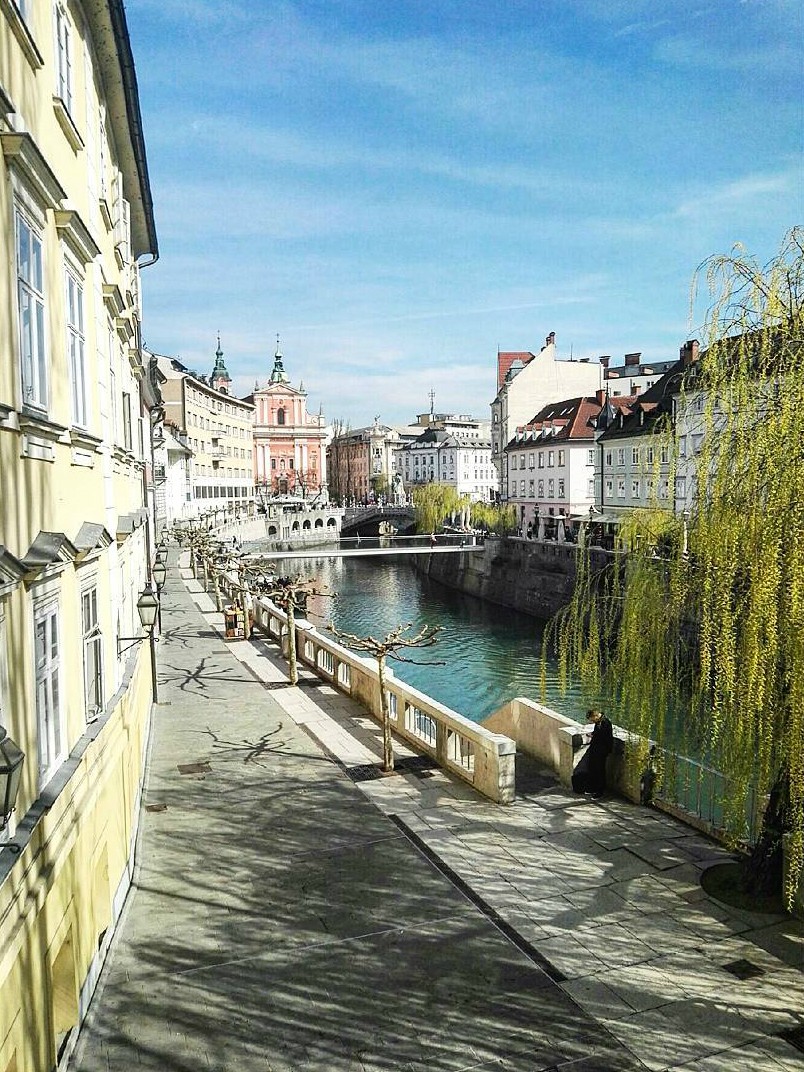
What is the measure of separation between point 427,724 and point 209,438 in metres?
64.0

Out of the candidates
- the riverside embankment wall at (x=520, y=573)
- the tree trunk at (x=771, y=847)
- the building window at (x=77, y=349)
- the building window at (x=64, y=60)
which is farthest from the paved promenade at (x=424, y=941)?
the riverside embankment wall at (x=520, y=573)

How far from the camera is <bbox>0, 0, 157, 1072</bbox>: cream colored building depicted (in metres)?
4.70

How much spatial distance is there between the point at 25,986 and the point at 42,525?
2720 millimetres

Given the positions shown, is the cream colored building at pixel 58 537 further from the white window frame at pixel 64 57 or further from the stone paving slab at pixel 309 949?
the stone paving slab at pixel 309 949

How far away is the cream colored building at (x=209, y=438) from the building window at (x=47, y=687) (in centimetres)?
4784

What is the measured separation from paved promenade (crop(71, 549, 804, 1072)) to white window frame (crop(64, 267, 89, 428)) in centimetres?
479

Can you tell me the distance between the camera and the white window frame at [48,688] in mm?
5410

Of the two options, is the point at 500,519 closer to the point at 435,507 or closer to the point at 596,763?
the point at 435,507

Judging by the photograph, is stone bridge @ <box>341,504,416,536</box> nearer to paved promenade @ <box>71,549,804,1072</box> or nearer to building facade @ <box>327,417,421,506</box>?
building facade @ <box>327,417,421,506</box>

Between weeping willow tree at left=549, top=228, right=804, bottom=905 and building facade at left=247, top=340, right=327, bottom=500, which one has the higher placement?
building facade at left=247, top=340, right=327, bottom=500

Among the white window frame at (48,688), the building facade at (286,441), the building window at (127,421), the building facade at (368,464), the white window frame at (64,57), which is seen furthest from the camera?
the building facade at (368,464)

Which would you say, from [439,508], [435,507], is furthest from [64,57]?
[439,508]

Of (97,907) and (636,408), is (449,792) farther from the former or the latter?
(636,408)

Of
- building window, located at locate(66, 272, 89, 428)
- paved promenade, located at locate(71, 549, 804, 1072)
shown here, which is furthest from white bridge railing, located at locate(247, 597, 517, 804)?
building window, located at locate(66, 272, 89, 428)
